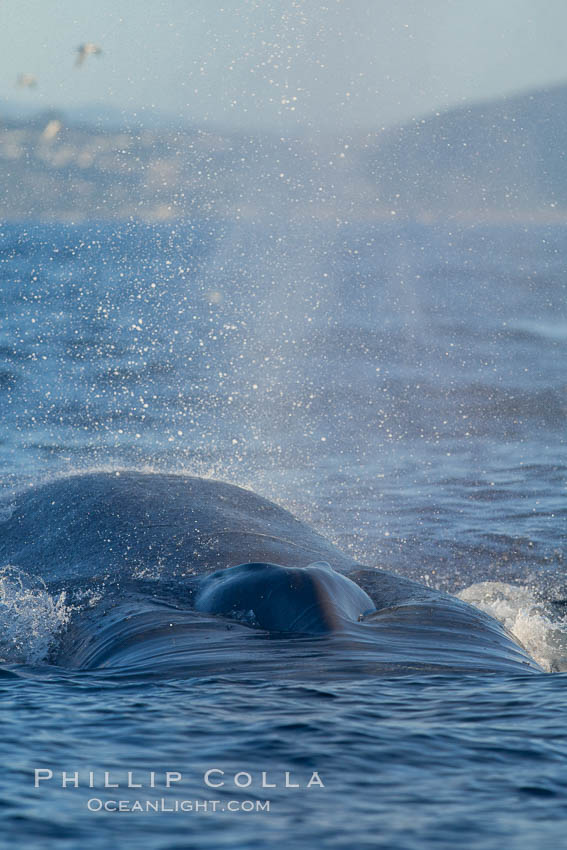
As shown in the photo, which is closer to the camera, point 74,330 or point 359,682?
point 359,682

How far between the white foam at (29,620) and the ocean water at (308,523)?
0.02 m

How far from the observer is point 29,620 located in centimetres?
704

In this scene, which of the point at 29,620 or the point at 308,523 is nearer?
the point at 29,620

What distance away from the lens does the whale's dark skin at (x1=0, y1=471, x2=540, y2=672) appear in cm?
612

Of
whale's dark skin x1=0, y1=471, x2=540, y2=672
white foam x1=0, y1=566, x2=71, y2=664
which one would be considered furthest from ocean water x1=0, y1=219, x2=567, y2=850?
whale's dark skin x1=0, y1=471, x2=540, y2=672

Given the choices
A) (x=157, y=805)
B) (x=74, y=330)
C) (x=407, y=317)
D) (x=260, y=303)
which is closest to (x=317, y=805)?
(x=157, y=805)

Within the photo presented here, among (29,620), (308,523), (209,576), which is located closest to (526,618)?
(209,576)

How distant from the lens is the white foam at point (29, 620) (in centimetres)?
661

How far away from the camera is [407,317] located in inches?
1455

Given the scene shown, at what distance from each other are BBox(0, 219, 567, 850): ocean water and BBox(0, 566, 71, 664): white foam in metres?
0.02

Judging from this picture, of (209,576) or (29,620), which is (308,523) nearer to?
(209,576)

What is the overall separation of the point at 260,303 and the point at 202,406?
1829 centimetres

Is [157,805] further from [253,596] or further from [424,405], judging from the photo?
[424,405]

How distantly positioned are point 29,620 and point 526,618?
4632 mm
